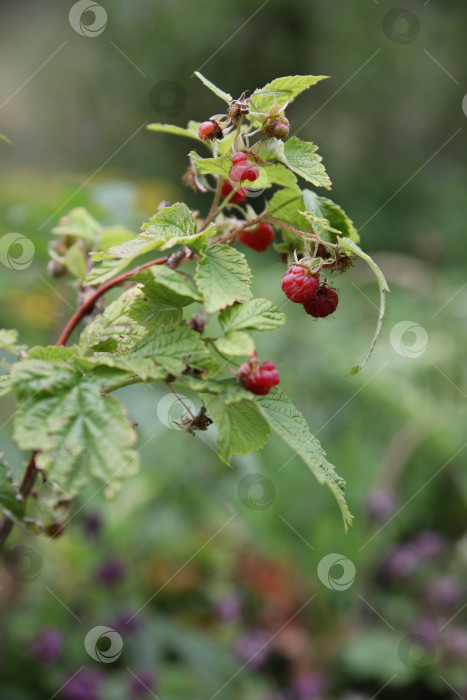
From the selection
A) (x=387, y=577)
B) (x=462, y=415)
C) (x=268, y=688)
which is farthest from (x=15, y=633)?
(x=462, y=415)

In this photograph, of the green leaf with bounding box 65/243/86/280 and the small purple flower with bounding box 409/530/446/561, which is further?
the small purple flower with bounding box 409/530/446/561

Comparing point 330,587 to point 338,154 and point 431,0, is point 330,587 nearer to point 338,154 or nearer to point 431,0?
point 338,154

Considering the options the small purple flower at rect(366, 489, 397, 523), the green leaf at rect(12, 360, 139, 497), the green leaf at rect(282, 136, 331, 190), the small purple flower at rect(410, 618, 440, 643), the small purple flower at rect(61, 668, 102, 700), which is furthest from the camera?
the small purple flower at rect(366, 489, 397, 523)

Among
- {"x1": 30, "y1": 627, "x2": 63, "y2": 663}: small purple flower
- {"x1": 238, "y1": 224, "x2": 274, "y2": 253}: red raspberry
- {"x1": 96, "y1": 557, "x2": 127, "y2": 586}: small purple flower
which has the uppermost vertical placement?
{"x1": 238, "y1": 224, "x2": 274, "y2": 253}: red raspberry

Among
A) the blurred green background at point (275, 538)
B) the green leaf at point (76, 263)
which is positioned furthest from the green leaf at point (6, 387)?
the blurred green background at point (275, 538)

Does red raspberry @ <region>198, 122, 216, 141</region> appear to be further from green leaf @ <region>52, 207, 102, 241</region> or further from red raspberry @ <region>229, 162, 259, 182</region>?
green leaf @ <region>52, 207, 102, 241</region>

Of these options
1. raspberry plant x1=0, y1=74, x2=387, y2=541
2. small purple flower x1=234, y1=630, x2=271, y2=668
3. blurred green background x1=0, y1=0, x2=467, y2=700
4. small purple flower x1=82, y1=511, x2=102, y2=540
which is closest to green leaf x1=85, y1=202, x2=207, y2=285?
raspberry plant x1=0, y1=74, x2=387, y2=541

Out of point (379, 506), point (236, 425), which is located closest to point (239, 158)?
point (236, 425)

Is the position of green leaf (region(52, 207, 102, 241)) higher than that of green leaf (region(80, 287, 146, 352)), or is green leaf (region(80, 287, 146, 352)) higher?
green leaf (region(52, 207, 102, 241))
